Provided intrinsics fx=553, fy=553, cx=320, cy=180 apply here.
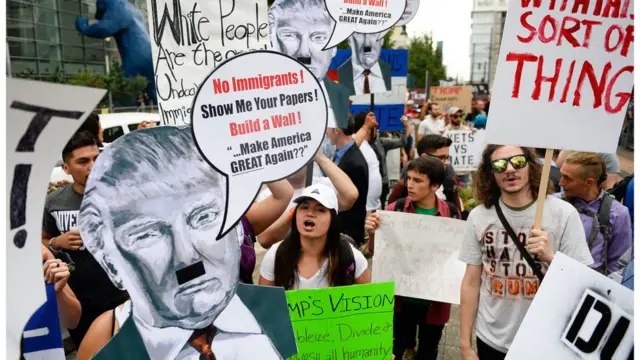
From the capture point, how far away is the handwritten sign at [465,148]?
625cm

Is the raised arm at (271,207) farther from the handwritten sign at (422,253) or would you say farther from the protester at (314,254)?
the handwritten sign at (422,253)

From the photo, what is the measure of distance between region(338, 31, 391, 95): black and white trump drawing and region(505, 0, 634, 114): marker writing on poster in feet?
8.15

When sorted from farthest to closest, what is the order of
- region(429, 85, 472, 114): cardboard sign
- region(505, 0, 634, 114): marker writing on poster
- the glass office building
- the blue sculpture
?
the glass office building, region(429, 85, 472, 114): cardboard sign, the blue sculpture, region(505, 0, 634, 114): marker writing on poster

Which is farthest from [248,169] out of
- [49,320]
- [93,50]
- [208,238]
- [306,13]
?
[93,50]

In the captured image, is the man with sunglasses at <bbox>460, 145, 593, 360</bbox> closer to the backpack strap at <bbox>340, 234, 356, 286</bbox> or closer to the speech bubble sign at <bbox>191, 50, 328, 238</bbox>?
the backpack strap at <bbox>340, 234, 356, 286</bbox>

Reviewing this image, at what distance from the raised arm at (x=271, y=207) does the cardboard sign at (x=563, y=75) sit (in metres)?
0.79

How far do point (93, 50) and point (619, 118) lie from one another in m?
34.5

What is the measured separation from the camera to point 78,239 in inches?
87.6

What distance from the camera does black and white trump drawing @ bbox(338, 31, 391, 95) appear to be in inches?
173

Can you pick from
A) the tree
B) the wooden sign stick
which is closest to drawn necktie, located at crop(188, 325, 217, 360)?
the wooden sign stick

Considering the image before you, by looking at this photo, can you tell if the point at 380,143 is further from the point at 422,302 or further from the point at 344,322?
the point at 344,322

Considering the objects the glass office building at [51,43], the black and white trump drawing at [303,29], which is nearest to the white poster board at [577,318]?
the black and white trump drawing at [303,29]

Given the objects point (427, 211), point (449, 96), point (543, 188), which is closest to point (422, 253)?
point (427, 211)

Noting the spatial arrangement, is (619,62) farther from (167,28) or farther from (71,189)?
(71,189)
